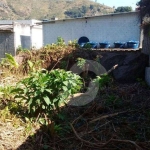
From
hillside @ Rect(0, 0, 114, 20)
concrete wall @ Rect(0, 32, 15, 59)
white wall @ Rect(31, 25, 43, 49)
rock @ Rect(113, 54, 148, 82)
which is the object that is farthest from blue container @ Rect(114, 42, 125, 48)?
hillside @ Rect(0, 0, 114, 20)

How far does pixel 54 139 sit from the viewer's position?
12.6 feet

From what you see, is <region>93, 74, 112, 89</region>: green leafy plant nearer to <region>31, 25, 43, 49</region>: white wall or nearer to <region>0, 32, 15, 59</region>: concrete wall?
<region>0, 32, 15, 59</region>: concrete wall

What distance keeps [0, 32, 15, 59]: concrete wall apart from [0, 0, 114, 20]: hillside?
132ft

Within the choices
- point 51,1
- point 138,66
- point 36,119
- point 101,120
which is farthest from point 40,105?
point 51,1

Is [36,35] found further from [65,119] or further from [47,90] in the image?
[47,90]

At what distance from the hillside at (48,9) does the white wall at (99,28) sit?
33.3 m

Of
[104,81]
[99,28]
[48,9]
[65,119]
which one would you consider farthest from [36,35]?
[48,9]

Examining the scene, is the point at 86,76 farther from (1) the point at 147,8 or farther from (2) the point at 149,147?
(2) the point at 149,147

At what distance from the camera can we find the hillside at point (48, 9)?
166 feet

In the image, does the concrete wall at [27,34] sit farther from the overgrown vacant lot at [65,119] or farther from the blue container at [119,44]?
the overgrown vacant lot at [65,119]

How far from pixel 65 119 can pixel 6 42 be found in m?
6.97

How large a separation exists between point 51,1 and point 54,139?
57.9m

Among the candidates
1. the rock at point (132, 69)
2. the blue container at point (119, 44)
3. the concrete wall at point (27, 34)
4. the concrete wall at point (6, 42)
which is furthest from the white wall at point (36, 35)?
the rock at point (132, 69)

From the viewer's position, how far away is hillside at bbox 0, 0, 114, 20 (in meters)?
50.7
